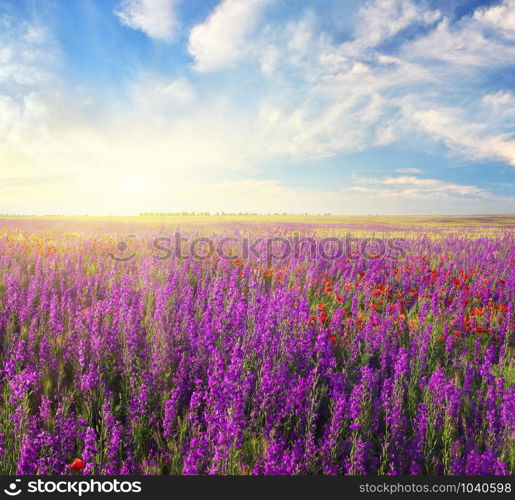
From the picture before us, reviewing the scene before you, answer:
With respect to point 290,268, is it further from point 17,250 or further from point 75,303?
point 17,250

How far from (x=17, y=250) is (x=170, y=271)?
→ 398cm

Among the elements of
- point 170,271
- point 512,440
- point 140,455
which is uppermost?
point 170,271

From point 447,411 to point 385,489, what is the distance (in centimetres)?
65

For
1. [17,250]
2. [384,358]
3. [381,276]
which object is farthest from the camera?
[17,250]

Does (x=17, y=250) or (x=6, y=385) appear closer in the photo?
(x=6, y=385)

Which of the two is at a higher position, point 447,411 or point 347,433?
point 447,411

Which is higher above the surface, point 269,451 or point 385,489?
point 269,451

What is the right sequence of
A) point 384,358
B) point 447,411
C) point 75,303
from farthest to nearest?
point 75,303, point 384,358, point 447,411

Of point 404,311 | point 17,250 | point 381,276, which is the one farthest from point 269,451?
point 17,250

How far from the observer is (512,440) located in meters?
1.87

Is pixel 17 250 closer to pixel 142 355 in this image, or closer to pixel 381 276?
pixel 142 355

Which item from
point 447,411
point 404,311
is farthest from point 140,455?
point 404,311

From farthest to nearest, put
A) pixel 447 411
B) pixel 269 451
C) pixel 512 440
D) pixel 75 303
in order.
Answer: pixel 75 303
pixel 447 411
pixel 512 440
pixel 269 451

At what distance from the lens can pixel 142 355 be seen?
2.76 meters
